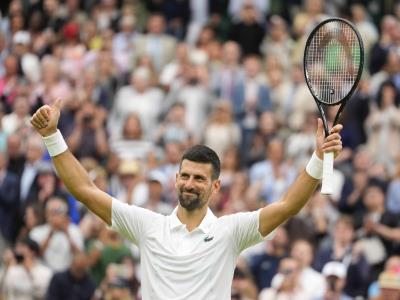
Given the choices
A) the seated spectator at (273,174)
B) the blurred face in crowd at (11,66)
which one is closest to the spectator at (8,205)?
the seated spectator at (273,174)

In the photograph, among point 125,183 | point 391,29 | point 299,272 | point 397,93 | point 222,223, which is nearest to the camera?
point 222,223

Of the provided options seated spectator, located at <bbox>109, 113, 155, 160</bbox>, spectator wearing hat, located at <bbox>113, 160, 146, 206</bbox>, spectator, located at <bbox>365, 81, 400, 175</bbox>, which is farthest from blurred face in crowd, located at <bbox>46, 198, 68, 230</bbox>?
spectator, located at <bbox>365, 81, 400, 175</bbox>

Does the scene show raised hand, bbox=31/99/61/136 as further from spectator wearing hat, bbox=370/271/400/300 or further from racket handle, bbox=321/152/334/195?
spectator wearing hat, bbox=370/271/400/300

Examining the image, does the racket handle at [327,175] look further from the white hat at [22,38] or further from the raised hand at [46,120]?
the white hat at [22,38]

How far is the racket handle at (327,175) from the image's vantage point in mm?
8016

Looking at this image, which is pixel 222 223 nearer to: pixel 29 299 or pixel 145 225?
pixel 145 225

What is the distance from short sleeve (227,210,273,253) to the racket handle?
58cm

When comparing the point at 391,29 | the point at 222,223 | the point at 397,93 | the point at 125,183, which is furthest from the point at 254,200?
the point at 222,223

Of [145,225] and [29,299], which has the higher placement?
[145,225]

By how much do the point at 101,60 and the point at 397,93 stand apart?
4234 mm

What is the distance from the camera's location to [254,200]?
16.4 meters

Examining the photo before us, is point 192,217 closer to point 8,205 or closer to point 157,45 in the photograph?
point 8,205

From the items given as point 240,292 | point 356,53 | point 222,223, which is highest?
point 356,53

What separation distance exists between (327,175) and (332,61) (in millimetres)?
1253
